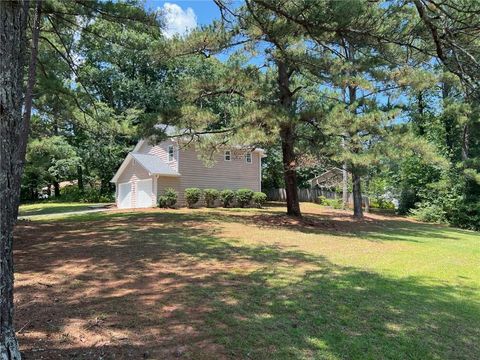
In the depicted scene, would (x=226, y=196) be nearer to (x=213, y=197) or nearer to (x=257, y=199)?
(x=213, y=197)

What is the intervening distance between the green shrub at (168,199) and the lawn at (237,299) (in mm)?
10320

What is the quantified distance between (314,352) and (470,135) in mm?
23466

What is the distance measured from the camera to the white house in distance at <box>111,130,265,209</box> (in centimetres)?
2231

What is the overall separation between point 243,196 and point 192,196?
134 inches

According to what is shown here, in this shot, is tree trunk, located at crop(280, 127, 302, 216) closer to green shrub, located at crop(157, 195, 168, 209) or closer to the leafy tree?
green shrub, located at crop(157, 195, 168, 209)

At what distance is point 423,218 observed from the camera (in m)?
22.3

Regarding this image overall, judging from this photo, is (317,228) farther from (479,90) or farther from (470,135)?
(470,135)

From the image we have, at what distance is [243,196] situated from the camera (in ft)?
77.7

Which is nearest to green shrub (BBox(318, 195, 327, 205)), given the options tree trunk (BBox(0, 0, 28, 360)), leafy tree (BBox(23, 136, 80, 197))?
leafy tree (BBox(23, 136, 80, 197))

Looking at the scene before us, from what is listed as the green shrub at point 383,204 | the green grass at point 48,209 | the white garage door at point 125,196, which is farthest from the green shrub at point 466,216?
the green grass at point 48,209

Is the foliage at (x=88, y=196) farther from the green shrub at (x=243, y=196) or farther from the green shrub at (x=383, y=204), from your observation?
the green shrub at (x=383, y=204)

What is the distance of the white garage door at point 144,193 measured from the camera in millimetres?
22719

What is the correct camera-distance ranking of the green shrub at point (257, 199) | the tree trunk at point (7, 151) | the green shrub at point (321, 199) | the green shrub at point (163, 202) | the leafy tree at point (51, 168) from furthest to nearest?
the green shrub at point (321, 199), the leafy tree at point (51, 168), the green shrub at point (257, 199), the green shrub at point (163, 202), the tree trunk at point (7, 151)

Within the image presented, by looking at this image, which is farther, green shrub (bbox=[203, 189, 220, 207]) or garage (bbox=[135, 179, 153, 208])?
garage (bbox=[135, 179, 153, 208])
